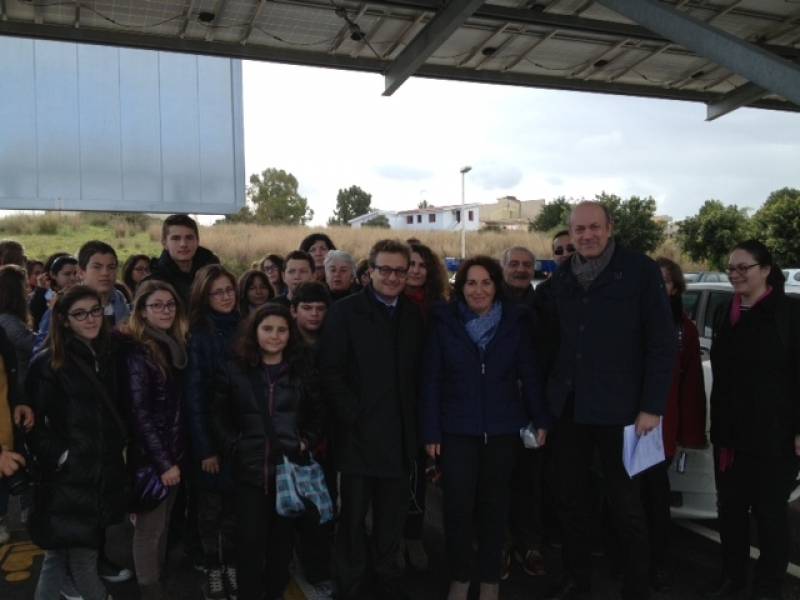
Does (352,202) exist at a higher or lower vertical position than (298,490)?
higher

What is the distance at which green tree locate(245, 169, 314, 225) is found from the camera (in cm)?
5312

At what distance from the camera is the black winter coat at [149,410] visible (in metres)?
3.41

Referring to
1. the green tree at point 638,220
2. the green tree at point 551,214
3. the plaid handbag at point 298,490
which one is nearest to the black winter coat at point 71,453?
the plaid handbag at point 298,490

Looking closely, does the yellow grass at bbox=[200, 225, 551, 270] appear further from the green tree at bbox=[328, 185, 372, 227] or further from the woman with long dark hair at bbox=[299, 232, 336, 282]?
the green tree at bbox=[328, 185, 372, 227]

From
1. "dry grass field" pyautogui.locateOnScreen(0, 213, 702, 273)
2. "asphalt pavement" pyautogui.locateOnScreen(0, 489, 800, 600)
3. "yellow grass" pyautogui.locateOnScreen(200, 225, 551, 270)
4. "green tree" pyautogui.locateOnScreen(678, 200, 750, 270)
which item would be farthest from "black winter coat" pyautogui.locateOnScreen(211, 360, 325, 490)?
"green tree" pyautogui.locateOnScreen(678, 200, 750, 270)

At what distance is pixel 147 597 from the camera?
3.50 metres

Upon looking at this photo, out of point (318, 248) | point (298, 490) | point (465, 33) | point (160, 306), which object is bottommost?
point (298, 490)

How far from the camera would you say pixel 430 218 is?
85.6 metres

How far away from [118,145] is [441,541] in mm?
9098

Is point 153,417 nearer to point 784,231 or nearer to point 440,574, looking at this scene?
point 440,574

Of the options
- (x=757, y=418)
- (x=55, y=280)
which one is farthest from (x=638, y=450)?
(x=55, y=280)

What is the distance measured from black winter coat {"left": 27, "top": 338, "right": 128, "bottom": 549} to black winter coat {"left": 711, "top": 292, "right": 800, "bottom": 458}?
339 centimetres

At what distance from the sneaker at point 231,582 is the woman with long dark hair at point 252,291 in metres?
1.74

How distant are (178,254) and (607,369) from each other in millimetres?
2995
